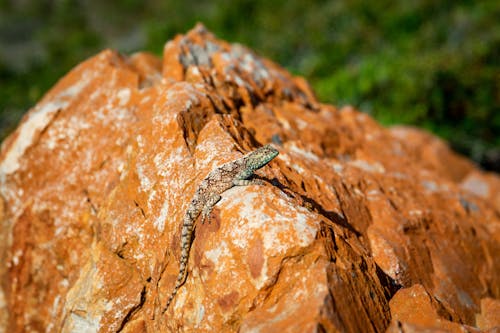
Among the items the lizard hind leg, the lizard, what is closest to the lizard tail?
the lizard

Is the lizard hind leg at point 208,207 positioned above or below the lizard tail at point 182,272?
above

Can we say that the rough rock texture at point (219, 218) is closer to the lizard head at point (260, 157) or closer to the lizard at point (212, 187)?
the lizard at point (212, 187)

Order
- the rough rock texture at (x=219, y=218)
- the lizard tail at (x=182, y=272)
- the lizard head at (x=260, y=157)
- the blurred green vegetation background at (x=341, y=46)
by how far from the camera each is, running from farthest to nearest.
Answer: the blurred green vegetation background at (x=341, y=46) < the lizard head at (x=260, y=157) < the lizard tail at (x=182, y=272) < the rough rock texture at (x=219, y=218)

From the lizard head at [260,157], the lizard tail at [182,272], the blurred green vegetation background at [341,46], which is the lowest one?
the lizard tail at [182,272]

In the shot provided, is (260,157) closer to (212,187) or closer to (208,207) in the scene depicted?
(212,187)

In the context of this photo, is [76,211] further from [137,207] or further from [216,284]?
[216,284]

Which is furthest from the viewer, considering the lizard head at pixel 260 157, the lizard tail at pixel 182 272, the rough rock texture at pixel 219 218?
the lizard head at pixel 260 157

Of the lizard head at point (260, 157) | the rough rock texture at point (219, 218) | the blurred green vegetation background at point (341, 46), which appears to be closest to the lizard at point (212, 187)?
the lizard head at point (260, 157)

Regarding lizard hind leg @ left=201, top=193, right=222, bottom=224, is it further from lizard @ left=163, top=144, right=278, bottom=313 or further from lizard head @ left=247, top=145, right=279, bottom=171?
lizard head @ left=247, top=145, right=279, bottom=171
